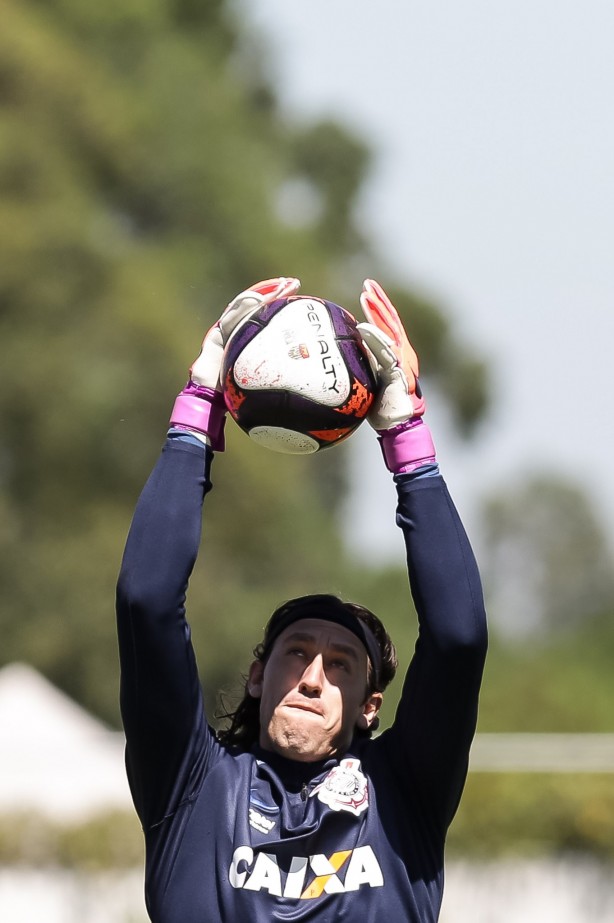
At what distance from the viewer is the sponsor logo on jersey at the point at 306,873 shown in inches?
139

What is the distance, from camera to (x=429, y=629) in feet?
11.8

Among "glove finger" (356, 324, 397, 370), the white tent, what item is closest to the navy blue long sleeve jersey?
"glove finger" (356, 324, 397, 370)

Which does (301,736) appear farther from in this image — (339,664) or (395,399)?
(395,399)

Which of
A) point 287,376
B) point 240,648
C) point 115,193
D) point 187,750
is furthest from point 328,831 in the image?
point 115,193

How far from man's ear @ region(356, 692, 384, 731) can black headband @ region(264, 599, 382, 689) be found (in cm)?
3

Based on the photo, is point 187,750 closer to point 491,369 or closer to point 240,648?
point 240,648

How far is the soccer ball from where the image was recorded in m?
3.79

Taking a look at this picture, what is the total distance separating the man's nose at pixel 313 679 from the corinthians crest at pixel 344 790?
174 millimetres

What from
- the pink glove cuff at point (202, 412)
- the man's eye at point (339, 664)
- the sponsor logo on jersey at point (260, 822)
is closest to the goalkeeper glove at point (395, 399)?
the pink glove cuff at point (202, 412)

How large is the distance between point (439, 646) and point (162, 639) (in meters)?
0.58

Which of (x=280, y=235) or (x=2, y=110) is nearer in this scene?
(x=2, y=110)

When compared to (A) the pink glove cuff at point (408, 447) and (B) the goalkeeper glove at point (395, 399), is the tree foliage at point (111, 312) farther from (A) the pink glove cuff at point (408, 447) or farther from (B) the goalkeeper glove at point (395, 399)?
(A) the pink glove cuff at point (408, 447)

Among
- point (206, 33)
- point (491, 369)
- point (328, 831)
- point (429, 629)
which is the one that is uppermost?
point (206, 33)

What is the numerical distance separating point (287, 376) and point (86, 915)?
7.84 meters
